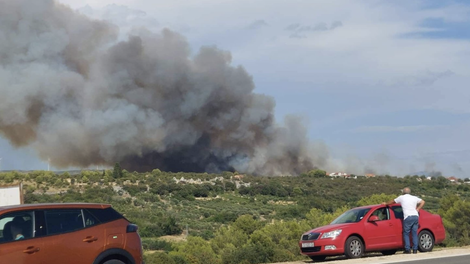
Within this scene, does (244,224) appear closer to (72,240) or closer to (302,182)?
(72,240)

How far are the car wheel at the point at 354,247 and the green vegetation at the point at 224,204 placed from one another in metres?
3.14

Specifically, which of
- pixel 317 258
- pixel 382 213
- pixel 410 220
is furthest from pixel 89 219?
pixel 410 220

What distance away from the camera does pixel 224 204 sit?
1948 inches

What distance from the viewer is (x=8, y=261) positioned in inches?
293

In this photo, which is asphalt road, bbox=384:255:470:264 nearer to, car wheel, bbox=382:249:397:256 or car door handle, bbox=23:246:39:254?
car wheel, bbox=382:249:397:256

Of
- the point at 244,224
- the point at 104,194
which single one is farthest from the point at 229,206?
the point at 244,224

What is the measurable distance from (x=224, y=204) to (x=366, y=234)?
1407 inches

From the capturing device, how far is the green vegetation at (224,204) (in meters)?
20.0

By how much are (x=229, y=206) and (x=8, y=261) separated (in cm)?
4060

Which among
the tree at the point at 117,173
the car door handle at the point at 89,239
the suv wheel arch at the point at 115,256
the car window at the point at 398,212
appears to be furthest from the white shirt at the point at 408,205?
the tree at the point at 117,173

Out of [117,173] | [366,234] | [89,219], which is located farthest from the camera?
[117,173]

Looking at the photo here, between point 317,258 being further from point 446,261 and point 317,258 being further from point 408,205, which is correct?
point 446,261

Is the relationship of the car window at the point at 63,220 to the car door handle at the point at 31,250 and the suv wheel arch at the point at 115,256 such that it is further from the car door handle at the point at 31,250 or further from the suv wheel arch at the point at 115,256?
the suv wheel arch at the point at 115,256

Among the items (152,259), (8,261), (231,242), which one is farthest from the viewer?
(231,242)
